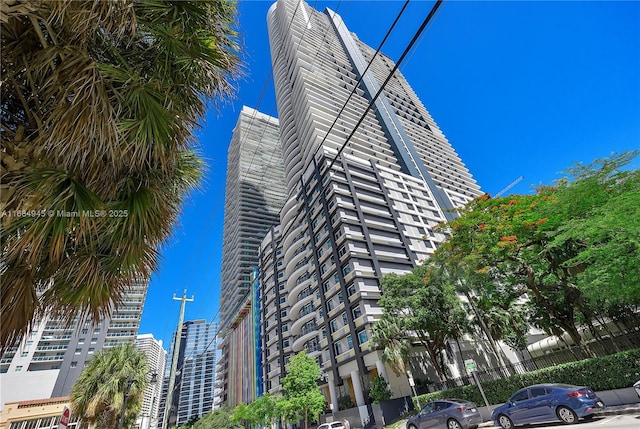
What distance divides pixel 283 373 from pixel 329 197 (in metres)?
28.6

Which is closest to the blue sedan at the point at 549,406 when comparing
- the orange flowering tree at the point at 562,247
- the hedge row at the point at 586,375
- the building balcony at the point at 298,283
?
the hedge row at the point at 586,375

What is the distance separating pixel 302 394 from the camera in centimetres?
2620

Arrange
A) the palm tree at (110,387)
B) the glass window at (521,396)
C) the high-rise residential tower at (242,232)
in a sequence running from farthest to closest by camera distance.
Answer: the high-rise residential tower at (242,232), the palm tree at (110,387), the glass window at (521,396)

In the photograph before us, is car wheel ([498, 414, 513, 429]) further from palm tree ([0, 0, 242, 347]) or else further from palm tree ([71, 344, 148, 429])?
palm tree ([71, 344, 148, 429])

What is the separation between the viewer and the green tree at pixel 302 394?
25.5 meters

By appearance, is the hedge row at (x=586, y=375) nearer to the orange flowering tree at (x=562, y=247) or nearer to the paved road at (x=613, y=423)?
the orange flowering tree at (x=562, y=247)

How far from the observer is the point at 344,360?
1303 inches

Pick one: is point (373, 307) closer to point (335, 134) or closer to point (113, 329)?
point (335, 134)

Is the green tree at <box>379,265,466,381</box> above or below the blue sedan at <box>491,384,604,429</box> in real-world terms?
above

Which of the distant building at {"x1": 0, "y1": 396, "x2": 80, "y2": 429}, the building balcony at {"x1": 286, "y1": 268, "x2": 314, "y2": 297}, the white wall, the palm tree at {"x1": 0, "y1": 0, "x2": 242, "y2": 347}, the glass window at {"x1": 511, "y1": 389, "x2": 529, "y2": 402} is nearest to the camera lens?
the palm tree at {"x1": 0, "y1": 0, "x2": 242, "y2": 347}

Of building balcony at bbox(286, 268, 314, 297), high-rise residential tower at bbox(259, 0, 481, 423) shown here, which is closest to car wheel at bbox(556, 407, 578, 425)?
high-rise residential tower at bbox(259, 0, 481, 423)

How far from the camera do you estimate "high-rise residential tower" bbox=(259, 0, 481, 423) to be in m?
34.4

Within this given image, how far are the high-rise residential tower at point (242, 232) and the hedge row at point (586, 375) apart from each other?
53.5 meters

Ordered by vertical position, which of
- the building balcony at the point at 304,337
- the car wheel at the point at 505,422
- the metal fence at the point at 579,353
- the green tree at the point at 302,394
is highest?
the building balcony at the point at 304,337
